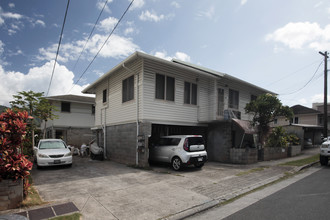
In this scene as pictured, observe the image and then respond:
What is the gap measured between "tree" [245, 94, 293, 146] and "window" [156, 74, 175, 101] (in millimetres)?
5176

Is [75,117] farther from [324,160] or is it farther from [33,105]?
→ [324,160]

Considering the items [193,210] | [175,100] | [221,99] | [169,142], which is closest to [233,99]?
[221,99]

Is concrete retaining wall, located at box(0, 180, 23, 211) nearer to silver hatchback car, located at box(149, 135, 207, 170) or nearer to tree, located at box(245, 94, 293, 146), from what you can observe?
silver hatchback car, located at box(149, 135, 207, 170)

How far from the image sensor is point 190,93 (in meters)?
13.0

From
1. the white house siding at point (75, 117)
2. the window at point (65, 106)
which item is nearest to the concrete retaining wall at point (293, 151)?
the white house siding at point (75, 117)

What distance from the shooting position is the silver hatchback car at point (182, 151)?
31.4ft

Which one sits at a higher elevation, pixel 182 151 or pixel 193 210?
pixel 182 151

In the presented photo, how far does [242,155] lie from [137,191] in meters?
7.63

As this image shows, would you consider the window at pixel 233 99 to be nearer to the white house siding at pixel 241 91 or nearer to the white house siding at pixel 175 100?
the white house siding at pixel 241 91

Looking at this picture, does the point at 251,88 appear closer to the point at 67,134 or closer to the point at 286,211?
the point at 286,211

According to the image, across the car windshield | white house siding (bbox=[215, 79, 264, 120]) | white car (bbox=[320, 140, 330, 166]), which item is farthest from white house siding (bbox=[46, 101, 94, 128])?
white car (bbox=[320, 140, 330, 166])

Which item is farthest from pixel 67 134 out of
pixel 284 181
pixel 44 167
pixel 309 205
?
pixel 309 205

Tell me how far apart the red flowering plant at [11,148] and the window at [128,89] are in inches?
274

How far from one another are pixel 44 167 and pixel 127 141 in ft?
14.3
